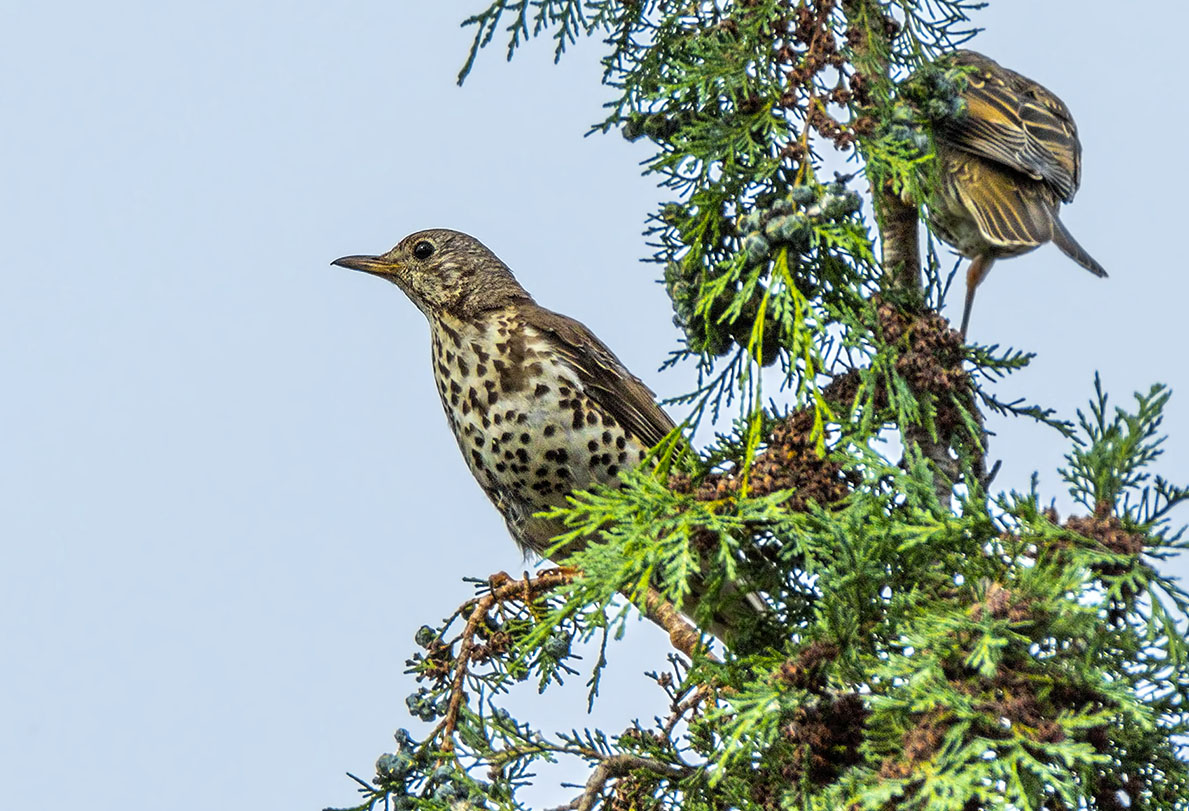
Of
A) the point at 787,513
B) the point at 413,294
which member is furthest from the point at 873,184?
the point at 413,294

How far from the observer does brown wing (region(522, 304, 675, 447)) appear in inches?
183

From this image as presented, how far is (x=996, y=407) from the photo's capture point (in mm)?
3201

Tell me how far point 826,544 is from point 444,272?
2.77 m

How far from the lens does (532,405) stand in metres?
4.50

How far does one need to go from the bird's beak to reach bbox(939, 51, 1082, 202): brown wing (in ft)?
6.45

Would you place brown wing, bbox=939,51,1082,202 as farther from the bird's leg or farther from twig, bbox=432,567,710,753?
twig, bbox=432,567,710,753

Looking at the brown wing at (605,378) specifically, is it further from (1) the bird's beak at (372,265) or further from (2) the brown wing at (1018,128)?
(2) the brown wing at (1018,128)

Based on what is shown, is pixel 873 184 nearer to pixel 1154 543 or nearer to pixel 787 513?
pixel 787 513

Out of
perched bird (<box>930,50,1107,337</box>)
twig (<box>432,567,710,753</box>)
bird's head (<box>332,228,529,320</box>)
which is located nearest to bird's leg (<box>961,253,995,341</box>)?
perched bird (<box>930,50,1107,337</box>)

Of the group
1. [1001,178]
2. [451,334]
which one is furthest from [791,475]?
[451,334]

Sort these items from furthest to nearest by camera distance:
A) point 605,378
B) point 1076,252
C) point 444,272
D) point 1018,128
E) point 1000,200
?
point 444,272 < point 605,378 < point 1018,128 < point 1000,200 < point 1076,252

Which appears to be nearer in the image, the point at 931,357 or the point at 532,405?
the point at 931,357

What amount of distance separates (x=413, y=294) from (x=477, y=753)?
7.74 feet

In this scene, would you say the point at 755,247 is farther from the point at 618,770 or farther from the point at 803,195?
the point at 618,770
